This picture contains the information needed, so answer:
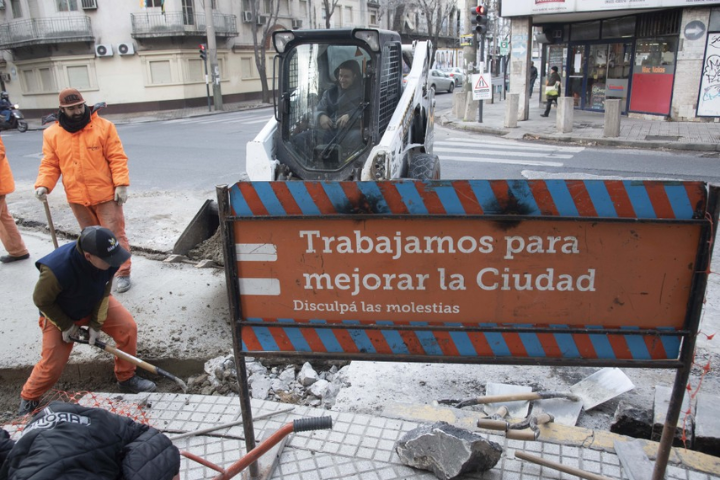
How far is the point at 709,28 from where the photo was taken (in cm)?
1476

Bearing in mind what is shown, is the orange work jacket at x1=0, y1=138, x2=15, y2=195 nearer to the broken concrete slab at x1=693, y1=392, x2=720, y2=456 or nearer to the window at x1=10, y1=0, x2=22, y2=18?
the broken concrete slab at x1=693, y1=392, x2=720, y2=456

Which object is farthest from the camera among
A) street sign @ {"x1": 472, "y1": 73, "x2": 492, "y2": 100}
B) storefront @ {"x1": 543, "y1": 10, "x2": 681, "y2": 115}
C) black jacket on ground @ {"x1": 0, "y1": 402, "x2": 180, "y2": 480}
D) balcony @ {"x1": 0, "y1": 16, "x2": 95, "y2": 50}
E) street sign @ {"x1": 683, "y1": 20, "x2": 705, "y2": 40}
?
balcony @ {"x1": 0, "y1": 16, "x2": 95, "y2": 50}

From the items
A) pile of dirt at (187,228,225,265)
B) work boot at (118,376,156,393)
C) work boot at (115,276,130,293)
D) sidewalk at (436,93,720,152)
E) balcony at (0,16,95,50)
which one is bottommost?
work boot at (118,376,156,393)

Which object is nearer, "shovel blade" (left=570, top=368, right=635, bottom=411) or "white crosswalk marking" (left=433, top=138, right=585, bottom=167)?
"shovel blade" (left=570, top=368, right=635, bottom=411)

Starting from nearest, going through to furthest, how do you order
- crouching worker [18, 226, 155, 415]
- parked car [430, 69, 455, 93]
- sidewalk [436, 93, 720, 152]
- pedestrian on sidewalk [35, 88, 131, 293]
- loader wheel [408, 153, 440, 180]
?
crouching worker [18, 226, 155, 415]
pedestrian on sidewalk [35, 88, 131, 293]
loader wheel [408, 153, 440, 180]
sidewalk [436, 93, 720, 152]
parked car [430, 69, 455, 93]

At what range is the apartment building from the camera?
97.9 feet

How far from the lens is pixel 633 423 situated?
3508 millimetres

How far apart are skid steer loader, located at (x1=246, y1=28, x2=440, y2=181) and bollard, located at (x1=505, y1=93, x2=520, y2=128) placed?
1059 centimetres

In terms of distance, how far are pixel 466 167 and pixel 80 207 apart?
7.49 m

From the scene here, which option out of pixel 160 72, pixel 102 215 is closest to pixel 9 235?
pixel 102 215

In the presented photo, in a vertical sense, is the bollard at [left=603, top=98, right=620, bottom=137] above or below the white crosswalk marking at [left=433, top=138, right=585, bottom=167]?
above

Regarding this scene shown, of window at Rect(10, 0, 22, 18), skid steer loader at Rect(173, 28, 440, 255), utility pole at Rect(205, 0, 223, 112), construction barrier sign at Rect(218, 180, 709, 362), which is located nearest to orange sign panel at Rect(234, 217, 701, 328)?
construction barrier sign at Rect(218, 180, 709, 362)

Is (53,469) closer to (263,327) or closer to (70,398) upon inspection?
(263,327)

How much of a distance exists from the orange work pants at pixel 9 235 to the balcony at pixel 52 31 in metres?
27.1
